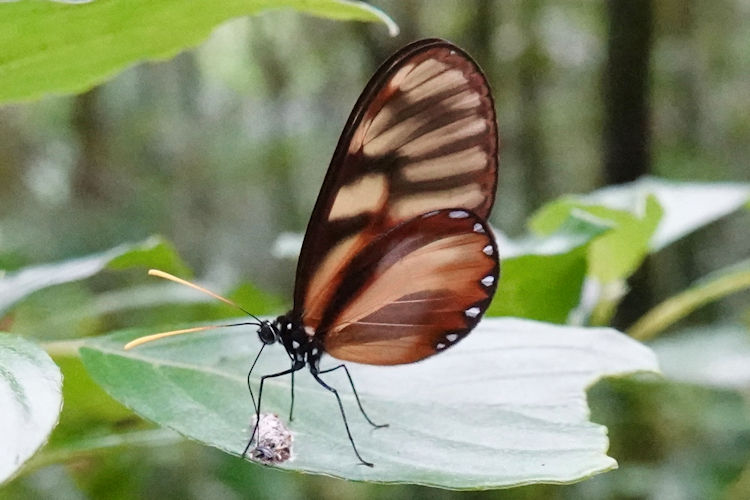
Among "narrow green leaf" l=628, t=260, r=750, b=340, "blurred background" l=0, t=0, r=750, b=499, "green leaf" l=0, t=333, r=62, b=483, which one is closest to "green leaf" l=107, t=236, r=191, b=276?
"green leaf" l=0, t=333, r=62, b=483

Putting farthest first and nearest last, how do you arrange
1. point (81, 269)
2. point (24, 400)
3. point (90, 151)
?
1. point (90, 151)
2. point (81, 269)
3. point (24, 400)

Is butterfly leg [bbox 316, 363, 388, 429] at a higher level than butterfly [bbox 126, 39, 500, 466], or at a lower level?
lower

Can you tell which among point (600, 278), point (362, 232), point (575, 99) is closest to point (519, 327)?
point (362, 232)

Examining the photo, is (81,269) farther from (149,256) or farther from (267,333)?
(267,333)

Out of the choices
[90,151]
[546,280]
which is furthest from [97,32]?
[90,151]

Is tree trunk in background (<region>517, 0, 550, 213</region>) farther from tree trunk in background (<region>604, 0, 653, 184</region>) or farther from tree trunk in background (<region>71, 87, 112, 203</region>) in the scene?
tree trunk in background (<region>71, 87, 112, 203</region>)

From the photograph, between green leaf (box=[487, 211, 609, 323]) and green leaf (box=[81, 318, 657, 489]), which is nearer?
green leaf (box=[81, 318, 657, 489])
